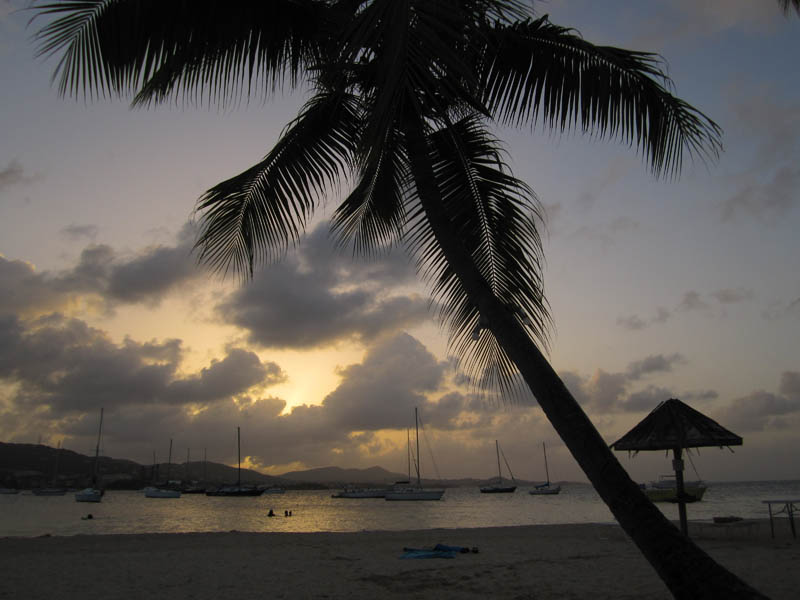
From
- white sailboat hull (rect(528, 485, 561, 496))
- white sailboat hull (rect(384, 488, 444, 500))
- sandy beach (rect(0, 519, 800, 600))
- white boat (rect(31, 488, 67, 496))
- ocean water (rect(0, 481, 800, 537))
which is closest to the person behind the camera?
sandy beach (rect(0, 519, 800, 600))

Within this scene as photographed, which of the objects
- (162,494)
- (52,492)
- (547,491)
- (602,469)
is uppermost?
(602,469)

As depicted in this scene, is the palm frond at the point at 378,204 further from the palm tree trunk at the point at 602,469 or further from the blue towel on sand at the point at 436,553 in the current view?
the blue towel on sand at the point at 436,553

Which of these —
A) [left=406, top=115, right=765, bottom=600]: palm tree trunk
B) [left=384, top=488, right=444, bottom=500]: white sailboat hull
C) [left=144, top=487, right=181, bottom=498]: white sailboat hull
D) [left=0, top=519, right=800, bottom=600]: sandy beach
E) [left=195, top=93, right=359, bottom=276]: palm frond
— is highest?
[left=195, top=93, right=359, bottom=276]: palm frond

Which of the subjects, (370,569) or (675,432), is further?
(675,432)

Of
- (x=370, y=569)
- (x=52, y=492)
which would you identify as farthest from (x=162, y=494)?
(x=370, y=569)

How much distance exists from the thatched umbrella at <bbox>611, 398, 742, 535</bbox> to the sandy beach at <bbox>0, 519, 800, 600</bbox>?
5.95 feet

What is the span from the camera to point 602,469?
3.27m

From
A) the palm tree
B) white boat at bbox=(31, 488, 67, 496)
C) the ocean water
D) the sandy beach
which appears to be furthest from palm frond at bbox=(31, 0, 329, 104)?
white boat at bbox=(31, 488, 67, 496)

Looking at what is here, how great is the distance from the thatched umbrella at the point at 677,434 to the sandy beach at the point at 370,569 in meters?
1.81

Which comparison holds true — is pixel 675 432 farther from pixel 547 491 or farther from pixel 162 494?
pixel 162 494

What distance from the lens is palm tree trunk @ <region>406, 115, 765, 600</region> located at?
115 inches

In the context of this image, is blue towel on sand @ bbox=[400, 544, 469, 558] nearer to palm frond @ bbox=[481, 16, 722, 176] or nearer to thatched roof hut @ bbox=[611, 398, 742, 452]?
thatched roof hut @ bbox=[611, 398, 742, 452]

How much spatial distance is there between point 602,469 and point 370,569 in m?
8.51

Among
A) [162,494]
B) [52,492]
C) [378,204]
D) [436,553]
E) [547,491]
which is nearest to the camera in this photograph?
[378,204]
